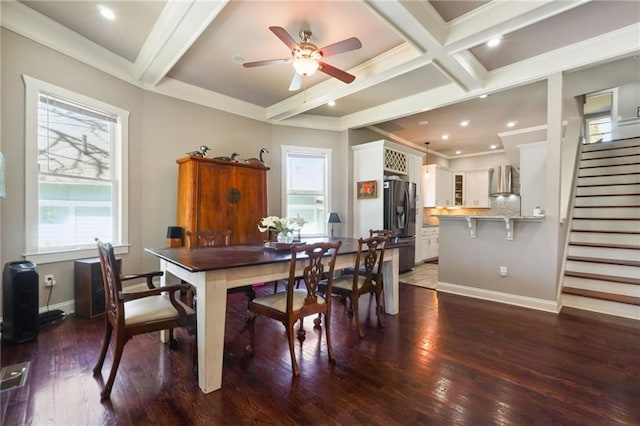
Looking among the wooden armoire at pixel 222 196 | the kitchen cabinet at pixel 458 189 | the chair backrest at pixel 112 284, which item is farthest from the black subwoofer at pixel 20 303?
the kitchen cabinet at pixel 458 189

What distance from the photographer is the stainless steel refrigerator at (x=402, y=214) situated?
17.2 feet

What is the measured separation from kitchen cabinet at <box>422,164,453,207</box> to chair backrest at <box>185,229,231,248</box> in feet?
17.8

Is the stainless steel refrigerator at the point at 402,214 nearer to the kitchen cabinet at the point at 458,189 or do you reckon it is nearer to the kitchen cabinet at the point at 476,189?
the kitchen cabinet at the point at 458,189

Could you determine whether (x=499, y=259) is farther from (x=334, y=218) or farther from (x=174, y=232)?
(x=174, y=232)

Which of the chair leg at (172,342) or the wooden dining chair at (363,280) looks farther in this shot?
the wooden dining chair at (363,280)

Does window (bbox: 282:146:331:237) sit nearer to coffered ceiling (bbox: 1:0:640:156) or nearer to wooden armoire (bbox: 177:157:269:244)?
wooden armoire (bbox: 177:157:269:244)

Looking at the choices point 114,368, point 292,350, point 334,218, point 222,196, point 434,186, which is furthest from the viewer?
point 434,186

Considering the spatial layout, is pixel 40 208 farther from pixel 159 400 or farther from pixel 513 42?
pixel 513 42

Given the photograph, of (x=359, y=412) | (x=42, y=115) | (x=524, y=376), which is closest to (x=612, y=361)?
(x=524, y=376)

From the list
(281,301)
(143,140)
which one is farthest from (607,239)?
(143,140)

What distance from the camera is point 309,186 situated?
5562 mm

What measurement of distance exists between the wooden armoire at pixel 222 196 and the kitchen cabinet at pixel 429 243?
377 centimetres

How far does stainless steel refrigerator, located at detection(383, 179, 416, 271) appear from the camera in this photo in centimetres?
524

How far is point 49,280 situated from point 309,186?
3.88 m
